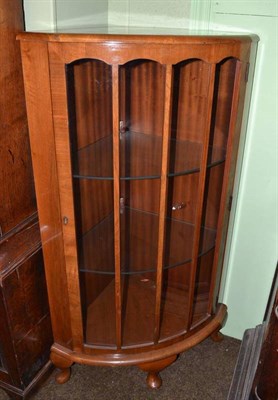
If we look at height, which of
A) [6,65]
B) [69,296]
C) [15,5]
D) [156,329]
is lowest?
[156,329]

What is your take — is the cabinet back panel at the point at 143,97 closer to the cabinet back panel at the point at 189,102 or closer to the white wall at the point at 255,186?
the cabinet back panel at the point at 189,102

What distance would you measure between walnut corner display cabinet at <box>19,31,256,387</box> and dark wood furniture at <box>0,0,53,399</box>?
7 centimetres

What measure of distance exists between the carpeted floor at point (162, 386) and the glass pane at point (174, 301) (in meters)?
0.23

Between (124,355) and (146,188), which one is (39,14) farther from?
(124,355)

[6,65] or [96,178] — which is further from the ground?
[6,65]

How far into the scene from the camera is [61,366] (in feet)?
4.41

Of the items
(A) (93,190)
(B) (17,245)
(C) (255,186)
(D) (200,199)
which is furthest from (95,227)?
(C) (255,186)

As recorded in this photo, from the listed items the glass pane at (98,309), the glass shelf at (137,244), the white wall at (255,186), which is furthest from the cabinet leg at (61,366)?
the white wall at (255,186)

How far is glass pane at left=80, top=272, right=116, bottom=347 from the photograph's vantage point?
4.13 feet

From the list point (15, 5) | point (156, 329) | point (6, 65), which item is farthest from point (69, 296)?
point (15, 5)

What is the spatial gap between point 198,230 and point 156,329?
0.36m

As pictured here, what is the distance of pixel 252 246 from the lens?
1452 millimetres

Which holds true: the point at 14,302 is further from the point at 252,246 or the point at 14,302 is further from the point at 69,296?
the point at 252,246

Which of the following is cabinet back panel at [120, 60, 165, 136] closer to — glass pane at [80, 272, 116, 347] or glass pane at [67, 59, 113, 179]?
glass pane at [67, 59, 113, 179]
